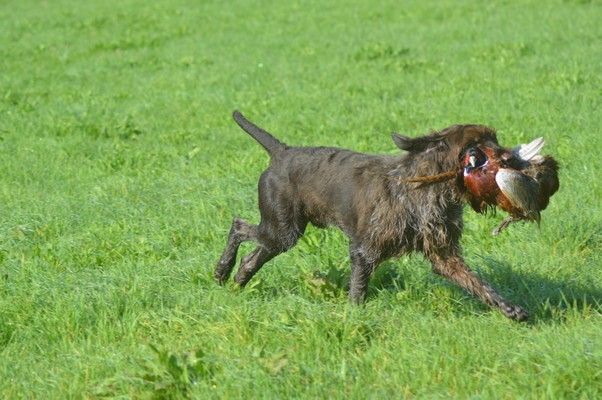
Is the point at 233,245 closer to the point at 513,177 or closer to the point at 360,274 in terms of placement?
the point at 360,274

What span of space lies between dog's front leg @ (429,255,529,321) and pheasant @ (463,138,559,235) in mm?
451

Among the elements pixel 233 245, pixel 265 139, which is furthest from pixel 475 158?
pixel 233 245

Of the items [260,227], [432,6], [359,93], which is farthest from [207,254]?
[432,6]

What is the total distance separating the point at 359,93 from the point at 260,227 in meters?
6.56

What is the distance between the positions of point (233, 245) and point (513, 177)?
2.32 meters

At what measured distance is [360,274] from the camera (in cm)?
568

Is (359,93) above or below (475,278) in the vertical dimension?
below

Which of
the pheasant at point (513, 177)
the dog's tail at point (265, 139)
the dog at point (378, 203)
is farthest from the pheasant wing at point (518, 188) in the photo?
the dog's tail at point (265, 139)

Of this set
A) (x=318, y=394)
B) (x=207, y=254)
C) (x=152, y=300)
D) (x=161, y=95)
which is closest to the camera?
(x=318, y=394)

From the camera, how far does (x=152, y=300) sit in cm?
593

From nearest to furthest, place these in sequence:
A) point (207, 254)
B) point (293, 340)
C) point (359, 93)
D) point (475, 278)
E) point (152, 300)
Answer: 1. point (293, 340)
2. point (475, 278)
3. point (152, 300)
4. point (207, 254)
5. point (359, 93)

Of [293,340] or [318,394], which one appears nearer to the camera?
[318,394]

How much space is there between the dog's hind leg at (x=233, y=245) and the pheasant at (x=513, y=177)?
1.84 metres

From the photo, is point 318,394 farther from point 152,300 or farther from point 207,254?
point 207,254
